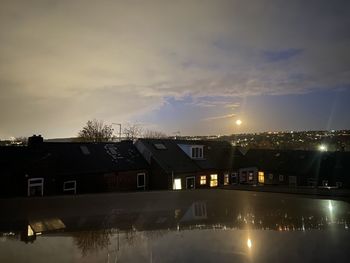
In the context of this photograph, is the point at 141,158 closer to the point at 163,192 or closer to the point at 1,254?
the point at 163,192

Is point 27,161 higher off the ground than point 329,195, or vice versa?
point 27,161

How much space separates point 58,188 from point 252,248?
1702 cm

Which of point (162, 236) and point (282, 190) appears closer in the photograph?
point (162, 236)

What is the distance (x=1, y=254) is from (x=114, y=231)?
2542 millimetres

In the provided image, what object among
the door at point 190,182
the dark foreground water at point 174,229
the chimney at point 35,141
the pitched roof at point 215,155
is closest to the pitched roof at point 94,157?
the chimney at point 35,141

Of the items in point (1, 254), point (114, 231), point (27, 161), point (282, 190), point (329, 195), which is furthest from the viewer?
point (27, 161)

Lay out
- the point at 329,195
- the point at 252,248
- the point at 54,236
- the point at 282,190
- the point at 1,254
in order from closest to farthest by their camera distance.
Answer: the point at 1,254, the point at 252,248, the point at 54,236, the point at 329,195, the point at 282,190

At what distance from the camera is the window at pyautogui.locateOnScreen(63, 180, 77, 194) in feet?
68.8

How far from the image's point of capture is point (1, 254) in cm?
604

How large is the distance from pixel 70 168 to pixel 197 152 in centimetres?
1333

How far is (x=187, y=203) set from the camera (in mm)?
11523

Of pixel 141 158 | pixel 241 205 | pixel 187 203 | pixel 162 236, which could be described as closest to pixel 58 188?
pixel 141 158

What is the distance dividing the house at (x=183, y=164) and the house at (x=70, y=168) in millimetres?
938

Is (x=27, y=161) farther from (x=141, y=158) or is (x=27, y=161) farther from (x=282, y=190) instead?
(x=282, y=190)
